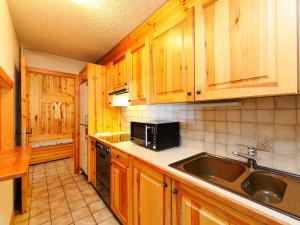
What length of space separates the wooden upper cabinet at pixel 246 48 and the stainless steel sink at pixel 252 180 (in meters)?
0.53

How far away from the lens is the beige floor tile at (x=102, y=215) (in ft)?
5.83

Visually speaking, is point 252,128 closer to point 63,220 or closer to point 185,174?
point 185,174

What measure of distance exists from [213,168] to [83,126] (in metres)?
2.35

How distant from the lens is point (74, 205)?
2.03 metres

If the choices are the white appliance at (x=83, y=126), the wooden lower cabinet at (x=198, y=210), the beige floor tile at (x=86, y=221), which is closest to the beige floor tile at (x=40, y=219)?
the beige floor tile at (x=86, y=221)

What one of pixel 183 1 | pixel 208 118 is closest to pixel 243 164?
pixel 208 118

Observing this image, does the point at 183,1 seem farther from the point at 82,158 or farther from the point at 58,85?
the point at 58,85

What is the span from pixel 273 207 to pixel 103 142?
1.81m

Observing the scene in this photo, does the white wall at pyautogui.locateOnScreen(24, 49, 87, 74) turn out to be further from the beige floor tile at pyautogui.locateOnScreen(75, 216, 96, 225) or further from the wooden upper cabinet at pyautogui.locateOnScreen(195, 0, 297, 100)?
the wooden upper cabinet at pyautogui.locateOnScreen(195, 0, 297, 100)

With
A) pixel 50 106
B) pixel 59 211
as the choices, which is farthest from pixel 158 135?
pixel 50 106

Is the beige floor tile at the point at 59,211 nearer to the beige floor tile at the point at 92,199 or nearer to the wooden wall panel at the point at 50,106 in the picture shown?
the beige floor tile at the point at 92,199

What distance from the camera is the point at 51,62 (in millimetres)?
3193

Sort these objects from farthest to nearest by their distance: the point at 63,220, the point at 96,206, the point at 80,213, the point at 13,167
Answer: the point at 96,206 < the point at 80,213 < the point at 63,220 < the point at 13,167

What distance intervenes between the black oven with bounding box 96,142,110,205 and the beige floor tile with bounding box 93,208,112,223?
10cm
